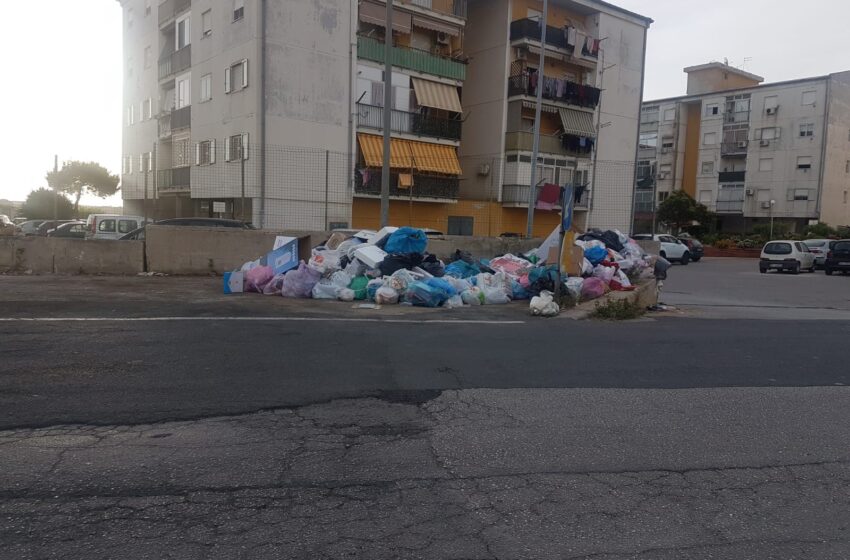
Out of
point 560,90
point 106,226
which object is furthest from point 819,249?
point 106,226

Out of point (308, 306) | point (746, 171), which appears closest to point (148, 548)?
point (308, 306)

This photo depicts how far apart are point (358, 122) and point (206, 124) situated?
7.09m

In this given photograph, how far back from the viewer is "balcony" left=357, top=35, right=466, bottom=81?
94.9 ft

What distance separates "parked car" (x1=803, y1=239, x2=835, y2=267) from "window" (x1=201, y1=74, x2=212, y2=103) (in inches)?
1195

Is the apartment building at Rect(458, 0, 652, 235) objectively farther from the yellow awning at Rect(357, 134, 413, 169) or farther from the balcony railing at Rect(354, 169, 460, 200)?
the yellow awning at Rect(357, 134, 413, 169)

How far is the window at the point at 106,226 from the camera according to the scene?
19.9 meters

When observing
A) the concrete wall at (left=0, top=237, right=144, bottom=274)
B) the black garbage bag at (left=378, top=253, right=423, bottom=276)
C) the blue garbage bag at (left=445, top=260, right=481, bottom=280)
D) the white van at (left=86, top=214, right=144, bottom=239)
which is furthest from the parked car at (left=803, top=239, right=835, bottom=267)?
the concrete wall at (left=0, top=237, right=144, bottom=274)

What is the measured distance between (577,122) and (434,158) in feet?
34.0

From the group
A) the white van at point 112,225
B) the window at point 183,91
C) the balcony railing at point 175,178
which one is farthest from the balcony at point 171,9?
the white van at point 112,225

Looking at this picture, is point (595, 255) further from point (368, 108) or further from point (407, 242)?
point (368, 108)

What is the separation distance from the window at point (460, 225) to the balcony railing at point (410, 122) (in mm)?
4021

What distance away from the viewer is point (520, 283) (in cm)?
1348

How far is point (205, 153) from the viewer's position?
1143 inches

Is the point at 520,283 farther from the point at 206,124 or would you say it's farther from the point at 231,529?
the point at 206,124
